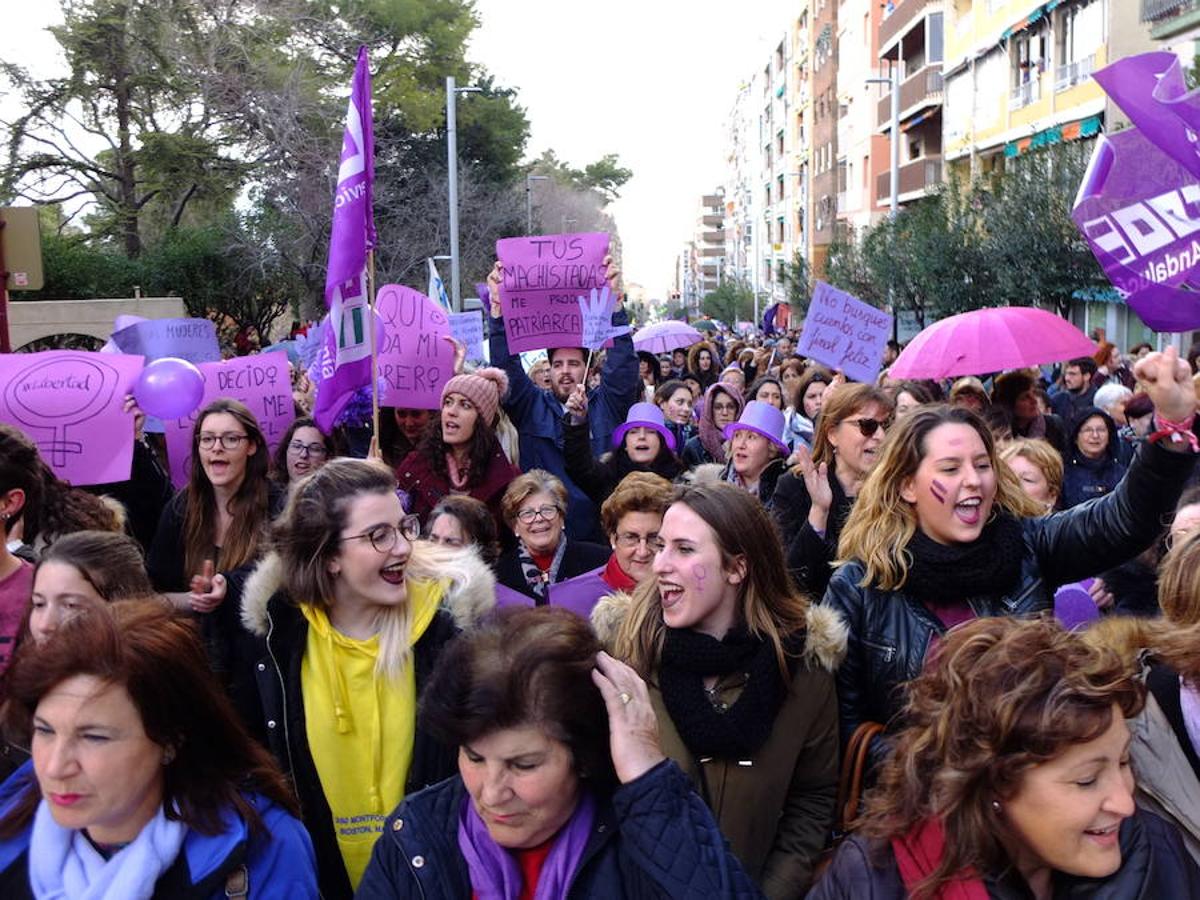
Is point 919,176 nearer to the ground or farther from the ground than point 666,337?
farther from the ground

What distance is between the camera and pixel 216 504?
5141mm

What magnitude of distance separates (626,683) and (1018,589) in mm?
1502

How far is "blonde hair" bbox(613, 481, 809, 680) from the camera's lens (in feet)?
10.6

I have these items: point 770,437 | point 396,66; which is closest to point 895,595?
point 770,437

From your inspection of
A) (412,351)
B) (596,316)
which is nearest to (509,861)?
(412,351)

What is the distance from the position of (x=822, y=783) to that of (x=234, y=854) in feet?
4.55

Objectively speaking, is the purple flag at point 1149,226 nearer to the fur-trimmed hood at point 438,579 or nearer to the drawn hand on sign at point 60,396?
the fur-trimmed hood at point 438,579

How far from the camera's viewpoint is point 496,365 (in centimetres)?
733

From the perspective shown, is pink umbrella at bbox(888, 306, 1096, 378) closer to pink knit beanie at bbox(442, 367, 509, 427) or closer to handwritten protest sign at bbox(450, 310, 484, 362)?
pink knit beanie at bbox(442, 367, 509, 427)

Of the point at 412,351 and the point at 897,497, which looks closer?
the point at 897,497

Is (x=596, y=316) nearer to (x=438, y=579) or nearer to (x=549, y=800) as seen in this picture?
(x=438, y=579)

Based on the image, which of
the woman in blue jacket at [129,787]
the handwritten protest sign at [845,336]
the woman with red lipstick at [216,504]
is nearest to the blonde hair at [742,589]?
the woman in blue jacket at [129,787]

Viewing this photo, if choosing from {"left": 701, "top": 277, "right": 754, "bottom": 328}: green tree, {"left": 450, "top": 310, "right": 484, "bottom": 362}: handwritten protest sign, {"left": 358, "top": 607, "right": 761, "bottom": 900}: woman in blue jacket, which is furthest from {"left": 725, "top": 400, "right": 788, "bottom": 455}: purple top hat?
{"left": 701, "top": 277, "right": 754, "bottom": 328}: green tree

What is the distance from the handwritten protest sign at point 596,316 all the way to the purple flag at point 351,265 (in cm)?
173
